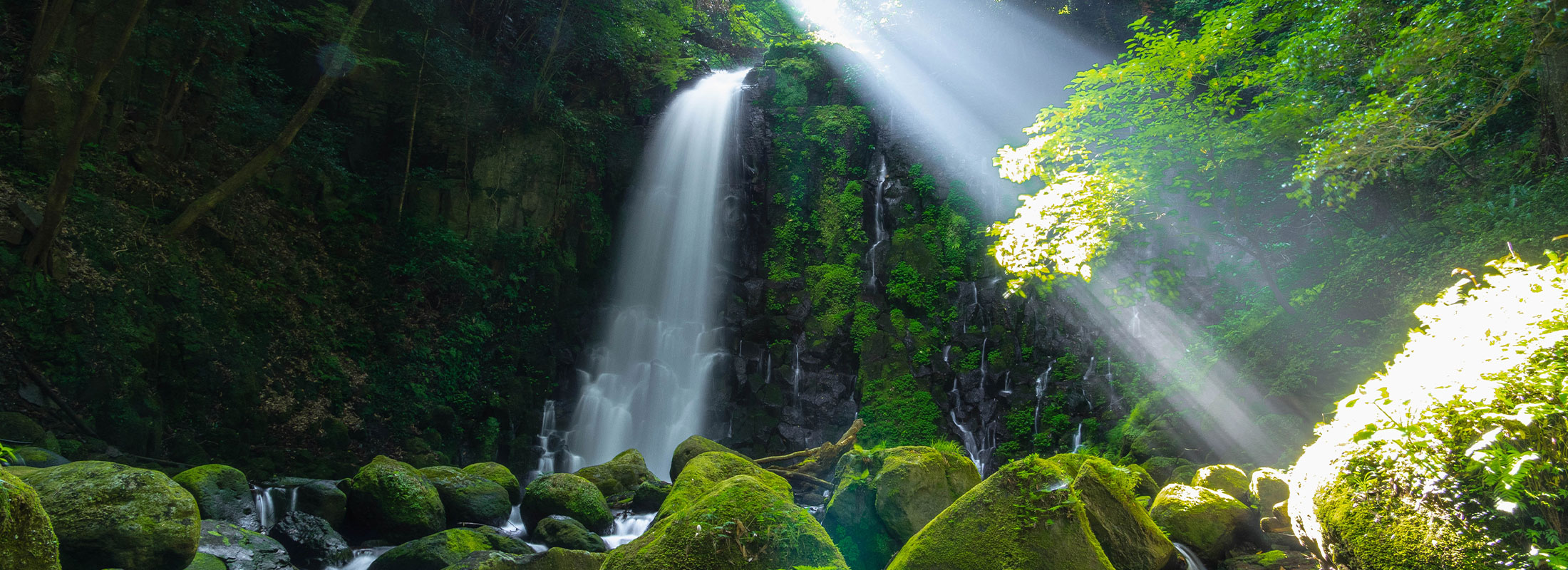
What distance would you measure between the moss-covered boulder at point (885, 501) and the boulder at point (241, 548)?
5.26 meters

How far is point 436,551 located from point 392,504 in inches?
64.9

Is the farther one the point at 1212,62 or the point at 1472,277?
the point at 1212,62

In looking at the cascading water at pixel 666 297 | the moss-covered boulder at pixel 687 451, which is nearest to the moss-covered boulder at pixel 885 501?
the moss-covered boulder at pixel 687 451

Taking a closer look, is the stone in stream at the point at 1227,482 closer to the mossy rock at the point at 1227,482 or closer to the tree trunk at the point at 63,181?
the mossy rock at the point at 1227,482

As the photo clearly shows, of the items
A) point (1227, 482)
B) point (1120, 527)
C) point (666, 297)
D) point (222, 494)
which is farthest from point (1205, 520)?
point (666, 297)

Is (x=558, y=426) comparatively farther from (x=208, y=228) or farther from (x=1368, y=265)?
(x=1368, y=265)

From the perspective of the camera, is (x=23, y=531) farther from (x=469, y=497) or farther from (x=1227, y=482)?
(x=1227, y=482)

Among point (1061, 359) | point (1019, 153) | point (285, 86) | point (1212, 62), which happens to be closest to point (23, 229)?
point (285, 86)

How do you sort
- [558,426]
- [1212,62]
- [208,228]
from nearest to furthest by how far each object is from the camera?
[1212,62] < [208,228] < [558,426]

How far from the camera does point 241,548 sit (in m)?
6.20

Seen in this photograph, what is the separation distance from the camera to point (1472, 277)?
399 cm

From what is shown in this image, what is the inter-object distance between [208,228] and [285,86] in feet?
13.1

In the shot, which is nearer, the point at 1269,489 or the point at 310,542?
the point at 310,542

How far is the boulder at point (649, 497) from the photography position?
9469 millimetres
